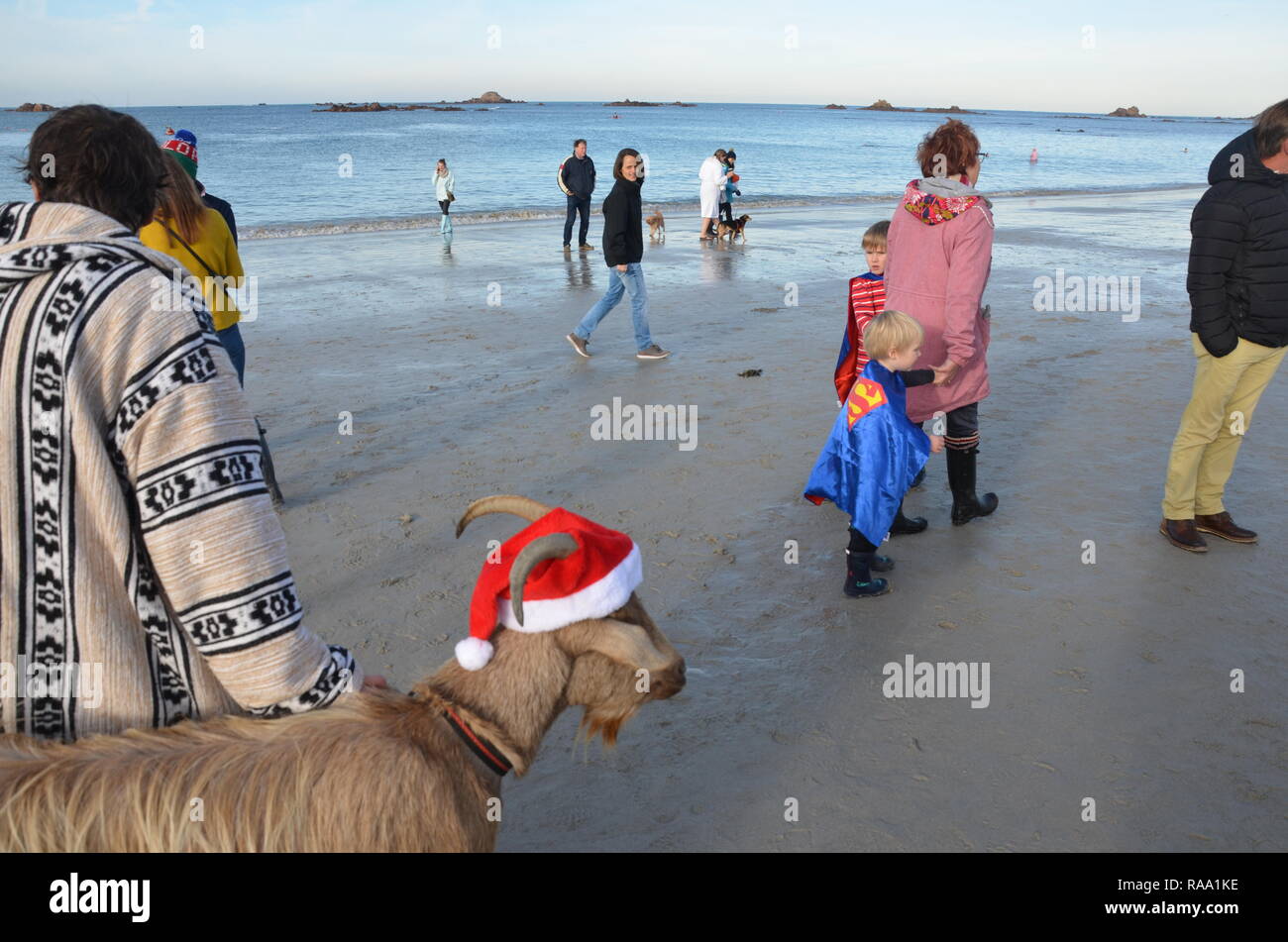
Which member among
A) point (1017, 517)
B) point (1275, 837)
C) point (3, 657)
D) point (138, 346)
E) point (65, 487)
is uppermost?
point (138, 346)

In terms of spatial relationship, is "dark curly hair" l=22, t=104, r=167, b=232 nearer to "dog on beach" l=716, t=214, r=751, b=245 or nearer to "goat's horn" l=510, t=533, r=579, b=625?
"goat's horn" l=510, t=533, r=579, b=625

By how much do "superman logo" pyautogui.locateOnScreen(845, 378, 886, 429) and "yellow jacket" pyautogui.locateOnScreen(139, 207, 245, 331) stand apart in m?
4.01

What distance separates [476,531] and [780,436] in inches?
121

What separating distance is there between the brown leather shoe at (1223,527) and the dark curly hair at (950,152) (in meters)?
2.84

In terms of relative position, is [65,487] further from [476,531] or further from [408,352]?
[408,352]

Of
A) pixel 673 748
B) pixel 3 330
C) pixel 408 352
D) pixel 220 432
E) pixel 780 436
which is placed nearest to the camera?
pixel 3 330

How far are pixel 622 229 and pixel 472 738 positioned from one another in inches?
346

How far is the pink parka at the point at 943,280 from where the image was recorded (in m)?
5.48

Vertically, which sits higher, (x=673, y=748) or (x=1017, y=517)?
(x=1017, y=517)

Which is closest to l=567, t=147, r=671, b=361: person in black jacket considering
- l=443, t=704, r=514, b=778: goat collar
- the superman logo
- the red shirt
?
the red shirt

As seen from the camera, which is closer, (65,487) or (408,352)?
(65,487)

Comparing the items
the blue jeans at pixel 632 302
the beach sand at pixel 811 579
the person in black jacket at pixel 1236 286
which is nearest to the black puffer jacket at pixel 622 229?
the blue jeans at pixel 632 302

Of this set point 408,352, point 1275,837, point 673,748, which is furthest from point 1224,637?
point 408,352

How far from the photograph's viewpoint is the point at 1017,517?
21.4ft
